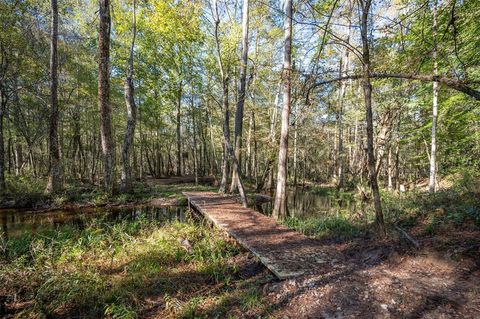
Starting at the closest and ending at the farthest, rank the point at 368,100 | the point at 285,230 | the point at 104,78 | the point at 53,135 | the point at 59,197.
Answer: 1. the point at 368,100
2. the point at 285,230
3. the point at 104,78
4. the point at 59,197
5. the point at 53,135

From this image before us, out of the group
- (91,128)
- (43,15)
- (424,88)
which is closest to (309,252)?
(424,88)

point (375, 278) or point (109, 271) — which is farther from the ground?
point (375, 278)

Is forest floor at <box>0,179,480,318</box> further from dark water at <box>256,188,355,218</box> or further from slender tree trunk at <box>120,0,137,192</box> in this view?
slender tree trunk at <box>120,0,137,192</box>

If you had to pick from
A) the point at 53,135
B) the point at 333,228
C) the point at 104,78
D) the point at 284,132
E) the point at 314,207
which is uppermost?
the point at 104,78

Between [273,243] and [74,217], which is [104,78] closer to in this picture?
[74,217]

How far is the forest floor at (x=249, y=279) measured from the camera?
9.95 feet

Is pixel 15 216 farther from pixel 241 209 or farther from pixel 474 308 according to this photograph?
pixel 474 308

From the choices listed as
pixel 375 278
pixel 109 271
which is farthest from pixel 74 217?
pixel 375 278

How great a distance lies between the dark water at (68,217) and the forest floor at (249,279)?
290 centimetres

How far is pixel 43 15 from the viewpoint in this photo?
42.4 feet

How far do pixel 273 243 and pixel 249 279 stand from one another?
1239 millimetres

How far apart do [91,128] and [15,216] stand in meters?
13.5

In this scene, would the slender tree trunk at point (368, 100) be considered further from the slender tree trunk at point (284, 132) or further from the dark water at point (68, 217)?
the dark water at point (68, 217)

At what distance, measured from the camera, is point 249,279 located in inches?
162
